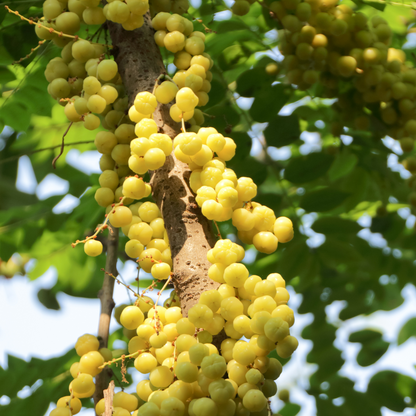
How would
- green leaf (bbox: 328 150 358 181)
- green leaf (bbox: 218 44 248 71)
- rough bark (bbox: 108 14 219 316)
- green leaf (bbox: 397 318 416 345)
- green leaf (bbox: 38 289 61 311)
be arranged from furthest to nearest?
1. green leaf (bbox: 38 289 61 311)
2. green leaf (bbox: 397 318 416 345)
3. green leaf (bbox: 328 150 358 181)
4. green leaf (bbox: 218 44 248 71)
5. rough bark (bbox: 108 14 219 316)

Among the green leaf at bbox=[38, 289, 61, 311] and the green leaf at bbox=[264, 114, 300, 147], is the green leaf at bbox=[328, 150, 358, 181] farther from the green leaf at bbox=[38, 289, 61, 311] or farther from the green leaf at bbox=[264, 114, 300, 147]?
the green leaf at bbox=[38, 289, 61, 311]

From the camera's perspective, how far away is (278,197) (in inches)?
84.0

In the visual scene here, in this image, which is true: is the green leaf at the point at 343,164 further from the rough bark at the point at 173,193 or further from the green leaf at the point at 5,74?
the green leaf at the point at 5,74

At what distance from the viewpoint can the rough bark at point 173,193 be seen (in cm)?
111

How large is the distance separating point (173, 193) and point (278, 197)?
3.40ft

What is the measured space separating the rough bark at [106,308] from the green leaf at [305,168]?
0.86 m

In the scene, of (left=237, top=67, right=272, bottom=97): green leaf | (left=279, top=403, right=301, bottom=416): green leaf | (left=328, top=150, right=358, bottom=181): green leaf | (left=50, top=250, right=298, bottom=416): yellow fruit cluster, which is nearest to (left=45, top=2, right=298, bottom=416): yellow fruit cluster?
(left=50, top=250, right=298, bottom=416): yellow fruit cluster

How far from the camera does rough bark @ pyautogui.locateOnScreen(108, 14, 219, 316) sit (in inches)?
43.5

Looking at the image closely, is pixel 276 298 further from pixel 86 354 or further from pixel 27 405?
pixel 27 405

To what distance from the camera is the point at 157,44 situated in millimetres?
1450

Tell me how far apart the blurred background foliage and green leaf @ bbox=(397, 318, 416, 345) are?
0.33 m

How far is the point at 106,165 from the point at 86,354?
0.59 m

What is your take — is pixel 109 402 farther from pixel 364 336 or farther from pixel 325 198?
pixel 364 336

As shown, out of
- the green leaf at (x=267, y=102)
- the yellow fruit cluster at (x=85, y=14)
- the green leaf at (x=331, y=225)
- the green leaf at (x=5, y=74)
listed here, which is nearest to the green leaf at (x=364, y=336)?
the green leaf at (x=331, y=225)
